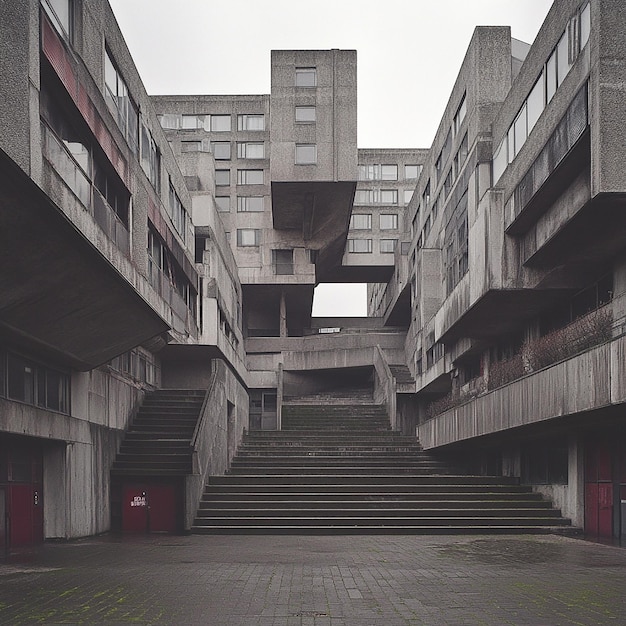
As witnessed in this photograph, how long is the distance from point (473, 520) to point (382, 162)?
44807mm

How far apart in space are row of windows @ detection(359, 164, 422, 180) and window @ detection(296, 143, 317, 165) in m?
19.4

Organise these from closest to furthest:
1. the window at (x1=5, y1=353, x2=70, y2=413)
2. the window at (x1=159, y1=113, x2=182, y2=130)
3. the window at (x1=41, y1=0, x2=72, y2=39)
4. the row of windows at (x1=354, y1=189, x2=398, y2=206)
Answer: the window at (x1=41, y1=0, x2=72, y2=39), the window at (x1=5, y1=353, x2=70, y2=413), the window at (x1=159, y1=113, x2=182, y2=130), the row of windows at (x1=354, y1=189, x2=398, y2=206)

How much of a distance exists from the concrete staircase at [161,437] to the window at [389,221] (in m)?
34.2

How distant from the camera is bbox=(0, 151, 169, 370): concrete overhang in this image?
11961 millimetres

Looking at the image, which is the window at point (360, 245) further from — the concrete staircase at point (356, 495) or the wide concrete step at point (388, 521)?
the wide concrete step at point (388, 521)

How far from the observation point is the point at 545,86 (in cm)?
2097

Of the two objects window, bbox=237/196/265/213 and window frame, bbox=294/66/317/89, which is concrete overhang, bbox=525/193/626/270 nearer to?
window frame, bbox=294/66/317/89

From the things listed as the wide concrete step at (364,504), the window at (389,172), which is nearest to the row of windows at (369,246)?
the window at (389,172)

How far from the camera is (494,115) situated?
88.6 feet

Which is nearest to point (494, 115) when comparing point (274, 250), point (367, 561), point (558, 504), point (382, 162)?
point (558, 504)

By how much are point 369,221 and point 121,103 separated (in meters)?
41.9

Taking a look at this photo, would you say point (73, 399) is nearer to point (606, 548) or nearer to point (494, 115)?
point (606, 548)

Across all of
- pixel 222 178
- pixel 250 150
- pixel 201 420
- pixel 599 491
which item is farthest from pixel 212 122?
pixel 599 491

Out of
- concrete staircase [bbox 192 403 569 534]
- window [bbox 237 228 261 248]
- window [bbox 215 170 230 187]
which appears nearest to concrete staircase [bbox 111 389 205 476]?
concrete staircase [bbox 192 403 569 534]
